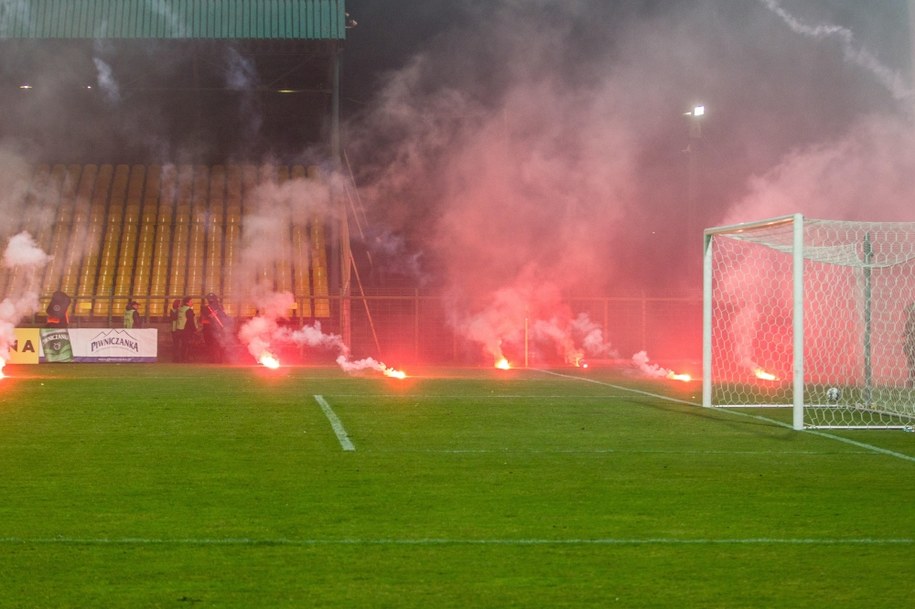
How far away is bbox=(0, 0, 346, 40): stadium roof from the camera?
31641 mm

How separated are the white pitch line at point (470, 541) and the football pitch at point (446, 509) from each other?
0.02 metres

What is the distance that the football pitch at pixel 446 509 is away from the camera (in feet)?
17.0

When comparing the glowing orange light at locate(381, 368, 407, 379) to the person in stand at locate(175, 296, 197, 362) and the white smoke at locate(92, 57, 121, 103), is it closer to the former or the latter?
the person in stand at locate(175, 296, 197, 362)

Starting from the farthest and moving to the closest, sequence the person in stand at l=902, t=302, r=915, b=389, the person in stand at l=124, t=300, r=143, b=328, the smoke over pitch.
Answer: the person in stand at l=124, t=300, r=143, b=328 < the smoke over pitch < the person in stand at l=902, t=302, r=915, b=389

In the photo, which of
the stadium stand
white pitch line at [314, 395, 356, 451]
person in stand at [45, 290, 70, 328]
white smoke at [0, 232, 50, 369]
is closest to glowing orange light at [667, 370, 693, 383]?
white pitch line at [314, 395, 356, 451]

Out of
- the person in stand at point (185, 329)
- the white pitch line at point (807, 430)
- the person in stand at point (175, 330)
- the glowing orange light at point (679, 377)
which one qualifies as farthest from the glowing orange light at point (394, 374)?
the person in stand at point (175, 330)

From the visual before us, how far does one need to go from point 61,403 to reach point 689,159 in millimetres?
18727

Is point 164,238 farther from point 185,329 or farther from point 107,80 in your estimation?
Answer: point 185,329

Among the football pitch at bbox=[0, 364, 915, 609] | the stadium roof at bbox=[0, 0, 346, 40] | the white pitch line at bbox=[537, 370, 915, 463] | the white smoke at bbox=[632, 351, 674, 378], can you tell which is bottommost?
the white smoke at bbox=[632, 351, 674, 378]

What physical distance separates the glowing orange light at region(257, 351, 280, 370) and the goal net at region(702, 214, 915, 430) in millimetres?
9945

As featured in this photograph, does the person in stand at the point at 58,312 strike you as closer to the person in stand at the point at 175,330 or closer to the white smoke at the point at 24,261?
the person in stand at the point at 175,330

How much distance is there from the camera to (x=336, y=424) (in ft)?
39.1

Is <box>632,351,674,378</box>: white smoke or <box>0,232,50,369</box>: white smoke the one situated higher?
<box>0,232,50,369</box>: white smoke

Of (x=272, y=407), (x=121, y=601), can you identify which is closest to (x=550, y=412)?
(x=272, y=407)
